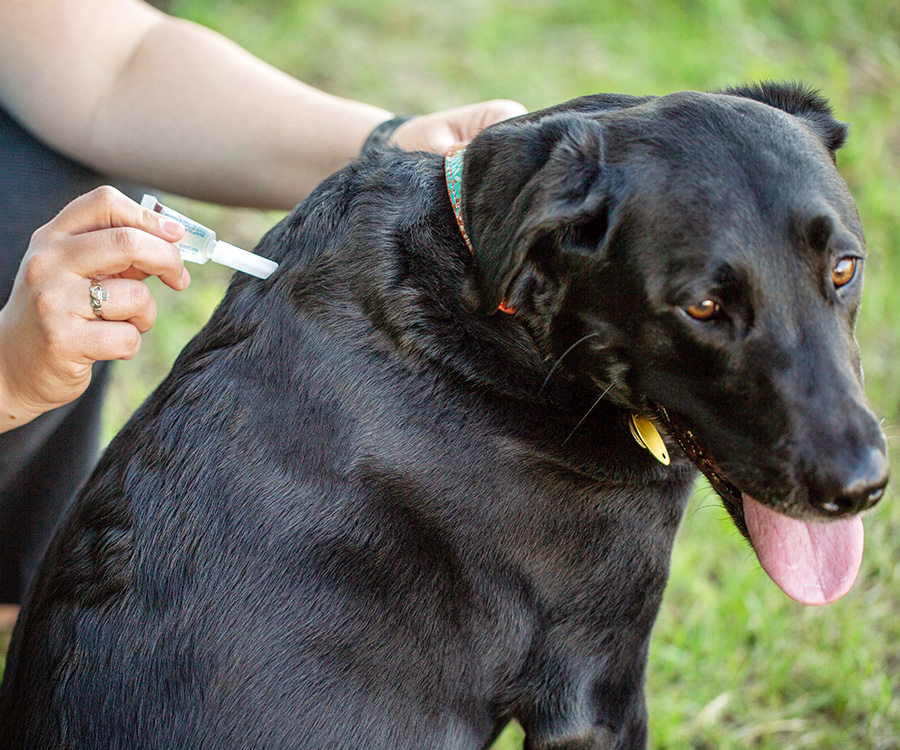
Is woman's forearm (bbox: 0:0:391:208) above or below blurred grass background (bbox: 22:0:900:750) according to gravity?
above

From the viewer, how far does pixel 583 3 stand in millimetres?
5332

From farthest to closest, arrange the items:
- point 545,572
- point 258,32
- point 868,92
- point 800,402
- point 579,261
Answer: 1. point 258,32
2. point 868,92
3. point 545,572
4. point 579,261
5. point 800,402

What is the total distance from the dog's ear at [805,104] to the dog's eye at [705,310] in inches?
20.1

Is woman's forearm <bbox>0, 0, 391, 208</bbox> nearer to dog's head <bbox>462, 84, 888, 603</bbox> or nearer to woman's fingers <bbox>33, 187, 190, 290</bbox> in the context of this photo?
woman's fingers <bbox>33, 187, 190, 290</bbox>

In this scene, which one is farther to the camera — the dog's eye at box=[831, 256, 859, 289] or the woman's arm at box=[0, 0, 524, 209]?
the woman's arm at box=[0, 0, 524, 209]

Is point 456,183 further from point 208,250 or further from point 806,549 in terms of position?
point 806,549

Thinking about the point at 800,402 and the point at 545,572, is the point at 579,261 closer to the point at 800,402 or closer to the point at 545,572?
the point at 800,402

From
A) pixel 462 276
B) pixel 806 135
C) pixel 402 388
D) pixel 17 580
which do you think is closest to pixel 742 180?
pixel 806 135

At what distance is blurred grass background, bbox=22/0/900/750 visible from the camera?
8.66ft

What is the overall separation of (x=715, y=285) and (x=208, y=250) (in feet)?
3.23

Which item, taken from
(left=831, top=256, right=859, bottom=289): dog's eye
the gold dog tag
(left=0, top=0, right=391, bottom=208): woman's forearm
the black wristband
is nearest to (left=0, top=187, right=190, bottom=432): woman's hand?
the black wristband

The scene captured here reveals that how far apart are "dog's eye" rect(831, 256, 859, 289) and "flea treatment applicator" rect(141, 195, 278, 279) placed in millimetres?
1005

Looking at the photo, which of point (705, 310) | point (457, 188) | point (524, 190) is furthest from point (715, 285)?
point (457, 188)

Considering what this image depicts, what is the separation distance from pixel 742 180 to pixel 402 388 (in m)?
0.68
